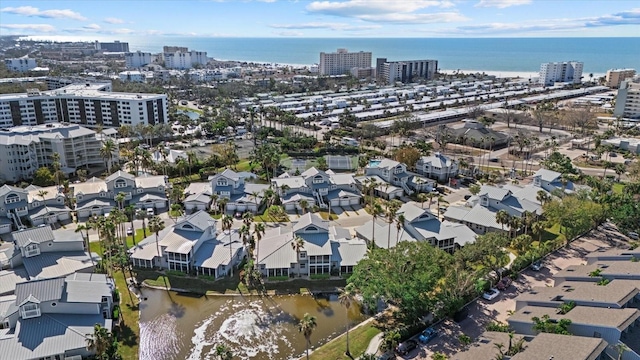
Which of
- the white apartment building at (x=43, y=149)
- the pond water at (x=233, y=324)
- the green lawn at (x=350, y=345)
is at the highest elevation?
the white apartment building at (x=43, y=149)

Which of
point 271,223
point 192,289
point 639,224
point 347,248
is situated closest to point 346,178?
point 271,223

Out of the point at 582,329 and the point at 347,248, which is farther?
the point at 347,248

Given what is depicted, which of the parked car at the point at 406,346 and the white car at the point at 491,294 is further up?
the white car at the point at 491,294

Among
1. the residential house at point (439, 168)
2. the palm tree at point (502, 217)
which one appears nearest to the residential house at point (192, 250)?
the palm tree at point (502, 217)

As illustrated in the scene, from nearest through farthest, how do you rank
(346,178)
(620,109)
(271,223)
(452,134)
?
(271,223), (346,178), (452,134), (620,109)

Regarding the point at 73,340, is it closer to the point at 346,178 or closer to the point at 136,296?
the point at 136,296

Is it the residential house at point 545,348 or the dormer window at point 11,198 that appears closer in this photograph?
the residential house at point 545,348

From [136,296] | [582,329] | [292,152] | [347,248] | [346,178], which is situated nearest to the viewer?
[582,329]

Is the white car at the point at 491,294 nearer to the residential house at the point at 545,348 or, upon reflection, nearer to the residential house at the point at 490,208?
the residential house at the point at 545,348
